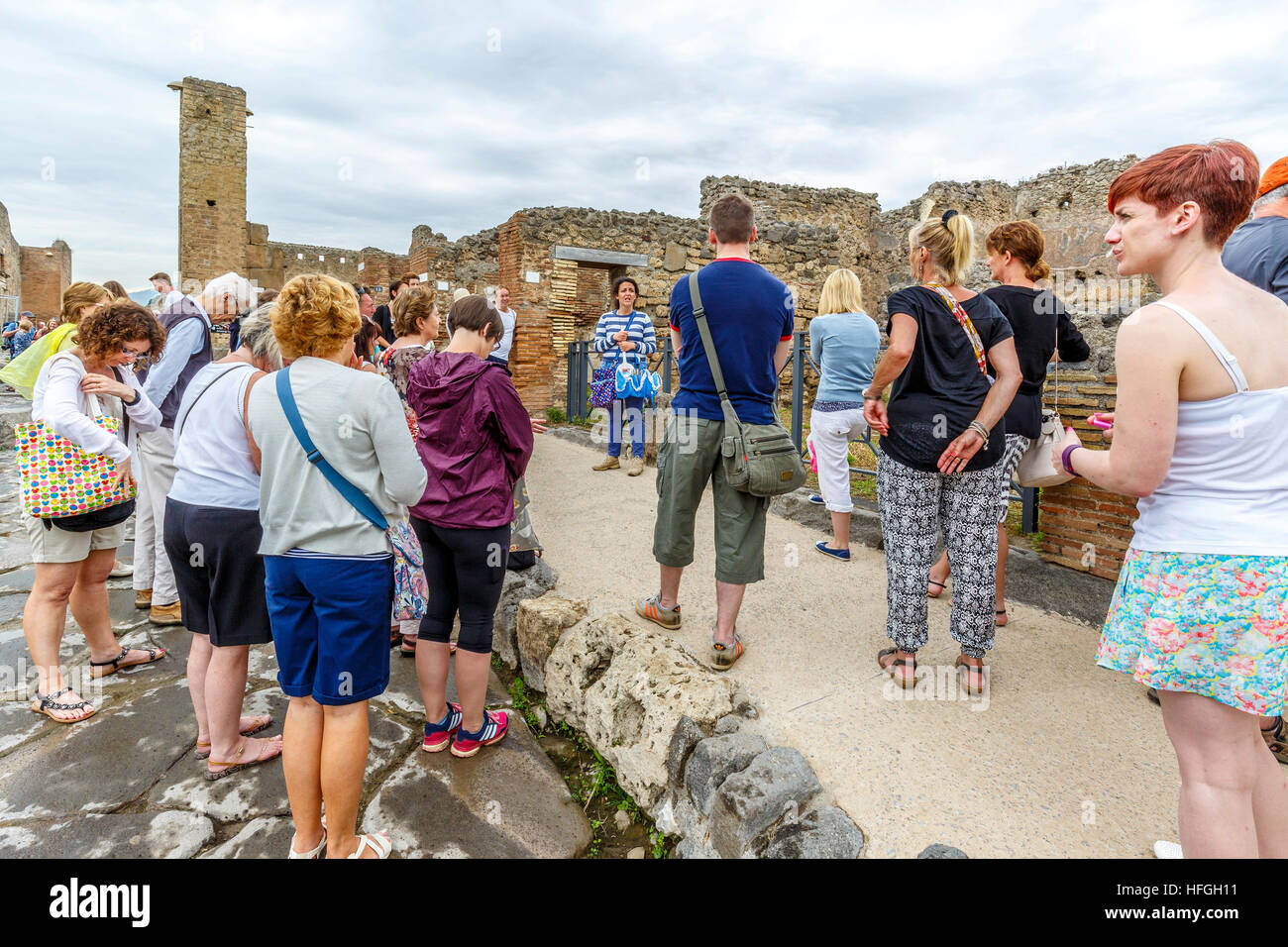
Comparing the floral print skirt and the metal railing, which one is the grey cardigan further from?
the metal railing

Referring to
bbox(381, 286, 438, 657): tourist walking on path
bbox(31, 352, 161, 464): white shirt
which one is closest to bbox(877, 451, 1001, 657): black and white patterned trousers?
bbox(381, 286, 438, 657): tourist walking on path

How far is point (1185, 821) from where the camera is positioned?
149 cm

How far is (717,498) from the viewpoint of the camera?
2.90 m

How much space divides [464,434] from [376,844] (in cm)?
137

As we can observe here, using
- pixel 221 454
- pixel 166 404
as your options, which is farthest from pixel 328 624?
pixel 166 404

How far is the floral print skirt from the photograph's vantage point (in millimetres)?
1385

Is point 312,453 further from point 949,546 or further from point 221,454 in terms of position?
point 949,546

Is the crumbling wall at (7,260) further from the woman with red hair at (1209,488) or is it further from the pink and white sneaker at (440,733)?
the woman with red hair at (1209,488)

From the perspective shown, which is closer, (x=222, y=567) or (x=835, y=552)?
(x=222, y=567)

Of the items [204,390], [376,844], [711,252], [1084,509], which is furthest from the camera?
[711,252]

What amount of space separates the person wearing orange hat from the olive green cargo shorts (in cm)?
182

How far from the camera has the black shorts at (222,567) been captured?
238 centimetres

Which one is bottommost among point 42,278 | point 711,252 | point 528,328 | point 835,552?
point 835,552

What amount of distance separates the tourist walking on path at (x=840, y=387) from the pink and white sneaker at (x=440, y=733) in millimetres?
2507
